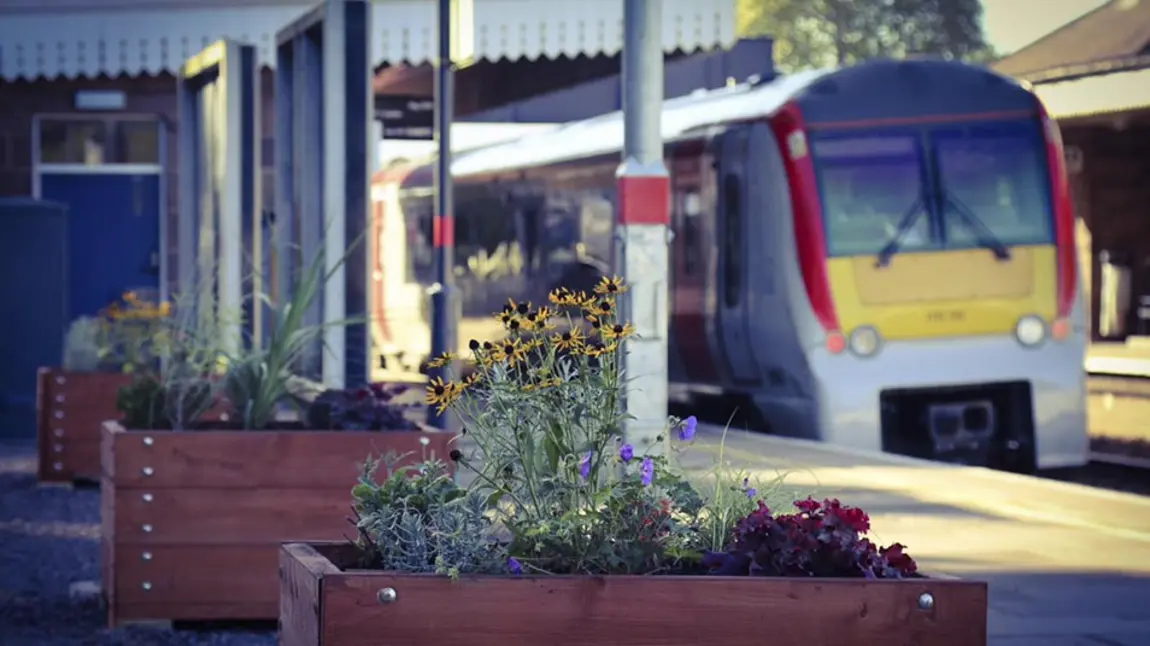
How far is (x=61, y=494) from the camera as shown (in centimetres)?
1316

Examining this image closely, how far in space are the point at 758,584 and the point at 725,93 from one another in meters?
13.7

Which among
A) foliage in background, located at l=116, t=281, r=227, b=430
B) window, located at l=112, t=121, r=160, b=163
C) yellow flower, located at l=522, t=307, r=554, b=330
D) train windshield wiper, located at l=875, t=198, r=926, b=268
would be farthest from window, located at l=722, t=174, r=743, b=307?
yellow flower, located at l=522, t=307, r=554, b=330

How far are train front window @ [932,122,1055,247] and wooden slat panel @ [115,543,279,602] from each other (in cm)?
921

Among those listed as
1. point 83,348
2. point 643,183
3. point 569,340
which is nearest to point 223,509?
point 643,183

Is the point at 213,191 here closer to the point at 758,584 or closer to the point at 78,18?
the point at 78,18

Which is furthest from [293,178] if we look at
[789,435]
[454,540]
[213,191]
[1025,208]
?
[454,540]

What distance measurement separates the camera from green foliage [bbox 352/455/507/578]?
15.4ft

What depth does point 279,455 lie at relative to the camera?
7.82m

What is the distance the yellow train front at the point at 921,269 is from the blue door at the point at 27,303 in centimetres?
548

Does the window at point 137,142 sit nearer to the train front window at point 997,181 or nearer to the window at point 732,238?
the window at point 732,238

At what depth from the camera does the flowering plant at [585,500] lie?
15.5 feet

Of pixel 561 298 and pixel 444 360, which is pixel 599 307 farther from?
pixel 444 360

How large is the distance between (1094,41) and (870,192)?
33.3 meters

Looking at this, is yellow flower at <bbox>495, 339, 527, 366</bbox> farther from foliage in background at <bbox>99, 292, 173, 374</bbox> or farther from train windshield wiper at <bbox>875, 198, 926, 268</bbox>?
train windshield wiper at <bbox>875, 198, 926, 268</bbox>
